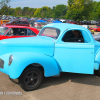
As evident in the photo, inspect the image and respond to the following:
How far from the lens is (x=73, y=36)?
495 cm

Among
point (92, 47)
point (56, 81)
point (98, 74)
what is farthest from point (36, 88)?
point (98, 74)

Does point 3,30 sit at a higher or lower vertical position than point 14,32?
higher

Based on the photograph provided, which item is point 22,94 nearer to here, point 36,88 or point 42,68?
point 36,88

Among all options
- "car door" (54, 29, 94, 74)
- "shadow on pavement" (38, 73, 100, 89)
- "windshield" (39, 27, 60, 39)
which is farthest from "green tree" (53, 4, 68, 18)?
"car door" (54, 29, 94, 74)

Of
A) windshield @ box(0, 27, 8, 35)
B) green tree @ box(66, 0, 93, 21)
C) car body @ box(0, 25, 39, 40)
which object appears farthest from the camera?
green tree @ box(66, 0, 93, 21)

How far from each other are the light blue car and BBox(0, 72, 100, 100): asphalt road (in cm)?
28

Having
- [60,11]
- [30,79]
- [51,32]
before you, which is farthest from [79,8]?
[60,11]

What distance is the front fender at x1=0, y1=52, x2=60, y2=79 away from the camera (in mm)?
3809

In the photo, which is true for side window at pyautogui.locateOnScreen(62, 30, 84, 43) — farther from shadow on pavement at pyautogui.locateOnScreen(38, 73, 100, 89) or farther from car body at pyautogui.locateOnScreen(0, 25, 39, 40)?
car body at pyautogui.locateOnScreen(0, 25, 39, 40)

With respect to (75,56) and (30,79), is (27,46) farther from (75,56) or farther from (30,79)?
(75,56)

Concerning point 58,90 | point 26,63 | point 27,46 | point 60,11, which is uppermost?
point 60,11

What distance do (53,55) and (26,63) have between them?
3.05ft

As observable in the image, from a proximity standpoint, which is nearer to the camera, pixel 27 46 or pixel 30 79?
pixel 30 79

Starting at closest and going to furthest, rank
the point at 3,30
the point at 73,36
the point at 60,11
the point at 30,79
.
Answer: the point at 30,79, the point at 73,36, the point at 3,30, the point at 60,11
